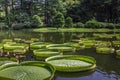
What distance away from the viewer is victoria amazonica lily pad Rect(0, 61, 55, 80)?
23.0 metres

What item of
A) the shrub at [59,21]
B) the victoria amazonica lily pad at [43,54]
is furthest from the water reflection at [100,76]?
the shrub at [59,21]

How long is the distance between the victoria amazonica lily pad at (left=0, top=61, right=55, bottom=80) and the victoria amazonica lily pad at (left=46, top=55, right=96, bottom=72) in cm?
168

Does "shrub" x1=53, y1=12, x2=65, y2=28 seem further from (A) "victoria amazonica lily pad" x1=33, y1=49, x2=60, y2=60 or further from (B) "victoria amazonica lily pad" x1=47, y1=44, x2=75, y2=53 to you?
(A) "victoria amazonica lily pad" x1=33, y1=49, x2=60, y2=60

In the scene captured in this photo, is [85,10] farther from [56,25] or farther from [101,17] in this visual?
[56,25]

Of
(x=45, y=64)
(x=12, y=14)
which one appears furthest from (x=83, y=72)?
(x=12, y=14)

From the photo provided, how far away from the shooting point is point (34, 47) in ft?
135

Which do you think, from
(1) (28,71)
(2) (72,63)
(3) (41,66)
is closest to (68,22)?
(2) (72,63)

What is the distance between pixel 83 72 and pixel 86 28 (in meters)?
54.6

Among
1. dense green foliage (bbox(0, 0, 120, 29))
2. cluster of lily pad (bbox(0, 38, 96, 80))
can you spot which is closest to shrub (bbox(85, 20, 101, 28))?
dense green foliage (bbox(0, 0, 120, 29))

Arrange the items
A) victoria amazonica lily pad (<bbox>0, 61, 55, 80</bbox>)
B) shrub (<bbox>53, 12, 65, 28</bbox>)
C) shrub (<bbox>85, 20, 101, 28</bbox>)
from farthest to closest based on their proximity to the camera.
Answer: shrub (<bbox>85, 20, 101, 28</bbox>), shrub (<bbox>53, 12, 65, 28</bbox>), victoria amazonica lily pad (<bbox>0, 61, 55, 80</bbox>)

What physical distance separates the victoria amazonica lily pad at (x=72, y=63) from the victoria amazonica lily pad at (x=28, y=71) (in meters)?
1.68

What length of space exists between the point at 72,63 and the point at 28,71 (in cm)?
626

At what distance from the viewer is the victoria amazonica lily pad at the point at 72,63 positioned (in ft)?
86.7

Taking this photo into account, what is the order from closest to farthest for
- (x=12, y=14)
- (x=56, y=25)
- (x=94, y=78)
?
(x=94, y=78) < (x=56, y=25) < (x=12, y=14)
